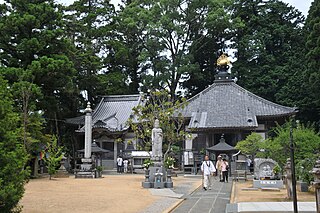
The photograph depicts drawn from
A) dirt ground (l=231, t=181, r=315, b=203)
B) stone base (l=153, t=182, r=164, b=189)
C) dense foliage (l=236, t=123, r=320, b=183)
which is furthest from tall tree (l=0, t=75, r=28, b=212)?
dense foliage (l=236, t=123, r=320, b=183)

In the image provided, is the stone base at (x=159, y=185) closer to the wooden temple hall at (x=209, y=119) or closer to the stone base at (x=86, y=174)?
the stone base at (x=86, y=174)

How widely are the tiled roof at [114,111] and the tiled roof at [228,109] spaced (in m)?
5.99

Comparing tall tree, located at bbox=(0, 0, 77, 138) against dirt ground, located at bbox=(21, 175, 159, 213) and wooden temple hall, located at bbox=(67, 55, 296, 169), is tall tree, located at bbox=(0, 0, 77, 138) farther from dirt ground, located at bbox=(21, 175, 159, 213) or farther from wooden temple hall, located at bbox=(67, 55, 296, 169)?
dirt ground, located at bbox=(21, 175, 159, 213)

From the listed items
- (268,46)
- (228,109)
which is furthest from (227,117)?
(268,46)

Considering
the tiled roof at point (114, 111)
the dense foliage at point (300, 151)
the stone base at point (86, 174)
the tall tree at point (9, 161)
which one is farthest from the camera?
the tiled roof at point (114, 111)

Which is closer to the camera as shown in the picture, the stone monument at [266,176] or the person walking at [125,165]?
the stone monument at [266,176]

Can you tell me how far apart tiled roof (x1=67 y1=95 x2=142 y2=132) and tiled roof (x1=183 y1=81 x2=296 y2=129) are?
5.99 metres

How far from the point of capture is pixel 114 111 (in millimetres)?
37906

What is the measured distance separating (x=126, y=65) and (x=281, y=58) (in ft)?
55.1

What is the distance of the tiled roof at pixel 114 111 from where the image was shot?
117 ft

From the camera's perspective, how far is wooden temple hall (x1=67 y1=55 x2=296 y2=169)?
31906 mm

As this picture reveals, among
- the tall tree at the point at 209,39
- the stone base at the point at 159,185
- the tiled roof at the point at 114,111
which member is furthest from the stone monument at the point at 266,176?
the tall tree at the point at 209,39

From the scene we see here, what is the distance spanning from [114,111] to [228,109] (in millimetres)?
11289

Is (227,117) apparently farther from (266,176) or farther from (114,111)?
(266,176)
